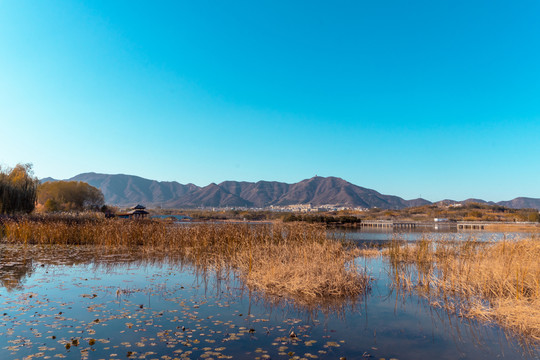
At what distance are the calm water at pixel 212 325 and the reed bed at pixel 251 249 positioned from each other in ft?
2.63

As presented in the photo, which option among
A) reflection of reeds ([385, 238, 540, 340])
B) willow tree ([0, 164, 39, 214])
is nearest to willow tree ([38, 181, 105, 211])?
willow tree ([0, 164, 39, 214])

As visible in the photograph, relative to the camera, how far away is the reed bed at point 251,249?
9633 millimetres

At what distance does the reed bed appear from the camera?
31.6ft

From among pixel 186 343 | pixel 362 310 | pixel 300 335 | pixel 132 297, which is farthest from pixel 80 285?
pixel 362 310

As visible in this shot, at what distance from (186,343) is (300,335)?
79.8 inches

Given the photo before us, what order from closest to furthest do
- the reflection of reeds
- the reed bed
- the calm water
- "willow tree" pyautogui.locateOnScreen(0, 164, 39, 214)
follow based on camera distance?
1. the calm water
2. the reflection of reeds
3. the reed bed
4. "willow tree" pyautogui.locateOnScreen(0, 164, 39, 214)

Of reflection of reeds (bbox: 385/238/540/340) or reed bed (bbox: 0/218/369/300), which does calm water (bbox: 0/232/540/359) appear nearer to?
reflection of reeds (bbox: 385/238/540/340)

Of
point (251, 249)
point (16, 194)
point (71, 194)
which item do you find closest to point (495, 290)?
point (251, 249)

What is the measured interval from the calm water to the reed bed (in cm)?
80

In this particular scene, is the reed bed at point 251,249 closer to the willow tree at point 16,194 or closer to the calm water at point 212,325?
the calm water at point 212,325

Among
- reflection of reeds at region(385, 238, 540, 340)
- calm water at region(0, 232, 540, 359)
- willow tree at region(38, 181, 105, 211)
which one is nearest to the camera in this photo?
calm water at region(0, 232, 540, 359)

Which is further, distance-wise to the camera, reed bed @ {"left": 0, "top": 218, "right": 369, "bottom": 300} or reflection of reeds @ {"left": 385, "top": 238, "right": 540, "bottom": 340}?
reed bed @ {"left": 0, "top": 218, "right": 369, "bottom": 300}

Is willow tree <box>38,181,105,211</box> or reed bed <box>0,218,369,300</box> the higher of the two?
willow tree <box>38,181,105,211</box>

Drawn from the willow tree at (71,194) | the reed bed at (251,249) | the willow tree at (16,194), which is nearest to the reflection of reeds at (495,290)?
the reed bed at (251,249)
